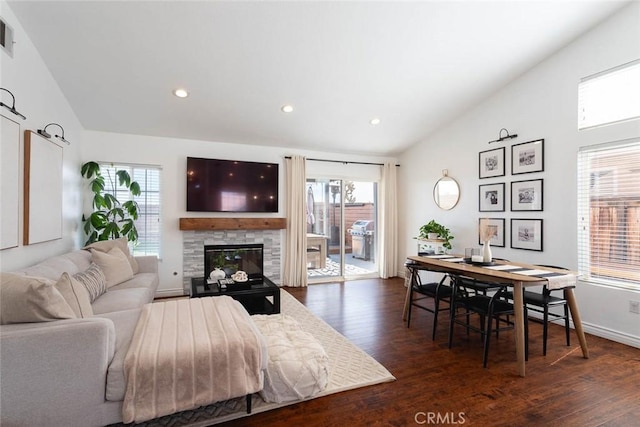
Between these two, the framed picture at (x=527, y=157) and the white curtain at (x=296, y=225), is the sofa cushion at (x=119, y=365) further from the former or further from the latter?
the framed picture at (x=527, y=157)

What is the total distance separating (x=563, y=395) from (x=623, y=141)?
252 cm

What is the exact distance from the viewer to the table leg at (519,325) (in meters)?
2.49

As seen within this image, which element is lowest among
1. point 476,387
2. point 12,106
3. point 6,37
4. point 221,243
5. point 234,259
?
point 476,387

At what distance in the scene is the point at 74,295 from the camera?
2084 millimetres

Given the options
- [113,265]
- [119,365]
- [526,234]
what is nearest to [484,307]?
[526,234]

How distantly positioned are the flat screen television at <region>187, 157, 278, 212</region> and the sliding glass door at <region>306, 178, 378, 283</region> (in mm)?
823

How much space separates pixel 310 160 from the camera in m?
5.68

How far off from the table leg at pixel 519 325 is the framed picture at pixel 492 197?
2.05 meters

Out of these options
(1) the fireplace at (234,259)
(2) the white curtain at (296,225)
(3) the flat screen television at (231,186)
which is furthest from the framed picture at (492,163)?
(1) the fireplace at (234,259)

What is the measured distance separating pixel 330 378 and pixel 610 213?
3266 mm

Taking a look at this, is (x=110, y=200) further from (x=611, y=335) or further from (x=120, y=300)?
(x=611, y=335)

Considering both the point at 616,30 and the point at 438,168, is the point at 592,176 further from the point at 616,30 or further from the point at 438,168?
the point at 438,168

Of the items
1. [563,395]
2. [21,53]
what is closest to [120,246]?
[21,53]

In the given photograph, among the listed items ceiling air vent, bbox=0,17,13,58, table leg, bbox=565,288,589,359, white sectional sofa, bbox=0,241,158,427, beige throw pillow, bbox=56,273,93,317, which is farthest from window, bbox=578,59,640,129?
ceiling air vent, bbox=0,17,13,58
